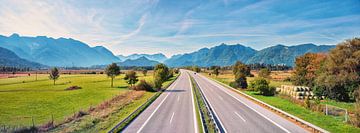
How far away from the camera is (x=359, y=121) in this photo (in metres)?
17.6

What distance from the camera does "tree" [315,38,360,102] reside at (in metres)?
33.5

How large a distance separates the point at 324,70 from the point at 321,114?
67.2 feet

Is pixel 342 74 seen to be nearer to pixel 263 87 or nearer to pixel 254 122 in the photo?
pixel 263 87

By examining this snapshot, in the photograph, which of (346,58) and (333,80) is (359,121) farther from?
(346,58)

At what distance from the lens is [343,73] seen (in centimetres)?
3472

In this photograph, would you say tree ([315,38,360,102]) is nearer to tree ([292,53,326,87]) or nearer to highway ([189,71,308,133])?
tree ([292,53,326,87])

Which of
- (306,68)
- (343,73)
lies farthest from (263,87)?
(306,68)

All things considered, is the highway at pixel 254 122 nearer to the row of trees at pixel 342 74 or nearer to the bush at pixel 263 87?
the bush at pixel 263 87

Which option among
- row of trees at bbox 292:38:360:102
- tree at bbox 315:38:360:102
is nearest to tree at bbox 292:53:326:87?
row of trees at bbox 292:38:360:102

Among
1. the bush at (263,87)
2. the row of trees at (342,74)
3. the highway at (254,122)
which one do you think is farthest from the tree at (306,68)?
the highway at (254,122)

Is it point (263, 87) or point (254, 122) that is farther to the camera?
point (263, 87)

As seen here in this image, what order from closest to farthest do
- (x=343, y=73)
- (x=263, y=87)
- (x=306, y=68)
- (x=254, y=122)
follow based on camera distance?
(x=254, y=122) < (x=343, y=73) < (x=263, y=87) < (x=306, y=68)

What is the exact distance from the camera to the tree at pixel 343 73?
110 ft

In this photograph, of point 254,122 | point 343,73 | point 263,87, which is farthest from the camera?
point 263,87
